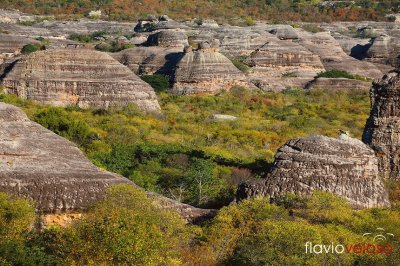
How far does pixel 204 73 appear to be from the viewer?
4591 centimetres

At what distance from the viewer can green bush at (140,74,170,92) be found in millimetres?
46469

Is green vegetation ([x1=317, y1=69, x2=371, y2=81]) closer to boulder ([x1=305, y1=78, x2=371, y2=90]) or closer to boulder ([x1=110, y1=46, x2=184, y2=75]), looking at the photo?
boulder ([x1=305, y1=78, x2=371, y2=90])

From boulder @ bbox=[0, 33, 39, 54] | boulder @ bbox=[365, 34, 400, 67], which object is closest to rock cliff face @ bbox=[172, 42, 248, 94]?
boulder @ bbox=[0, 33, 39, 54]

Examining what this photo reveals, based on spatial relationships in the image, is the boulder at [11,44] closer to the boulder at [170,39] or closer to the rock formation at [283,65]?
the boulder at [170,39]

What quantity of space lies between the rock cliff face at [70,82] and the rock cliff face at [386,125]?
17.1m

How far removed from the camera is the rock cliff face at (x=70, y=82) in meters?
35.4

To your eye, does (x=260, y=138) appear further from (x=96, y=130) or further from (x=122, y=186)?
(x=122, y=186)

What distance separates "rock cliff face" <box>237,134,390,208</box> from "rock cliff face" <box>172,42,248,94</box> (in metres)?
28.0

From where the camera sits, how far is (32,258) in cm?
1269

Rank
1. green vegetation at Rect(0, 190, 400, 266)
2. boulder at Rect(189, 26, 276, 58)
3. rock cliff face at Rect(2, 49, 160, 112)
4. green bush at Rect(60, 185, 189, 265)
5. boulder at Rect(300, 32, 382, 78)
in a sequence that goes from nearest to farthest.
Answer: green bush at Rect(60, 185, 189, 265)
green vegetation at Rect(0, 190, 400, 266)
rock cliff face at Rect(2, 49, 160, 112)
boulder at Rect(300, 32, 382, 78)
boulder at Rect(189, 26, 276, 58)

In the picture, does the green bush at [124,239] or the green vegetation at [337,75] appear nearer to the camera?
the green bush at [124,239]

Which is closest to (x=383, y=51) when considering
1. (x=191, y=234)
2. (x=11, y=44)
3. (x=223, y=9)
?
(x=11, y=44)

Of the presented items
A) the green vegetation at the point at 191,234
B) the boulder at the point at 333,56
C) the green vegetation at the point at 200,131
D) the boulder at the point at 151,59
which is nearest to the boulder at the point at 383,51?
the boulder at the point at 333,56

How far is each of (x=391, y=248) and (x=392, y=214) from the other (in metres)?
→ 2.40
